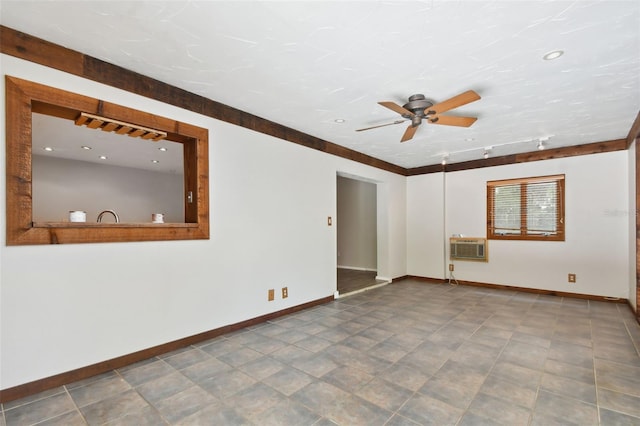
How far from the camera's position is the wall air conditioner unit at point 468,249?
5645 mm

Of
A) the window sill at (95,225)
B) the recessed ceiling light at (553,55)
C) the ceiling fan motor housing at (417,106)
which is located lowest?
the window sill at (95,225)

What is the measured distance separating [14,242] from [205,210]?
1.39 metres

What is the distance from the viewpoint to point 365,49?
219cm

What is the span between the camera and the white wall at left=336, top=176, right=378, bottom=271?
24.4 feet

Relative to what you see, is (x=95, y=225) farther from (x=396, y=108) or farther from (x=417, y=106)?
(x=417, y=106)

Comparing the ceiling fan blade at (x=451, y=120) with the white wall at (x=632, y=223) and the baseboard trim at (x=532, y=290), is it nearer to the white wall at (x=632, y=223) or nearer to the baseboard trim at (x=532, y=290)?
the white wall at (x=632, y=223)

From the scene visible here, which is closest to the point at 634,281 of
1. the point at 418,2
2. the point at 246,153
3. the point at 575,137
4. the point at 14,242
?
the point at 575,137

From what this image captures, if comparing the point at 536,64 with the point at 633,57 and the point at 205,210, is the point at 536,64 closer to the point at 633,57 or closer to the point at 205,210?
the point at 633,57

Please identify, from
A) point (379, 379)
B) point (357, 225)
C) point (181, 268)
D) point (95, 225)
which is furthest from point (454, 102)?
point (357, 225)

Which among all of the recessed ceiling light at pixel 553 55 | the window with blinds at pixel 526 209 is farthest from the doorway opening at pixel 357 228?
the recessed ceiling light at pixel 553 55

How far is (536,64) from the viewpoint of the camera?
238cm

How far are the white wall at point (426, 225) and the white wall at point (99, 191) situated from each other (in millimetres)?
5728

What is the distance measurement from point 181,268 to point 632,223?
228 inches

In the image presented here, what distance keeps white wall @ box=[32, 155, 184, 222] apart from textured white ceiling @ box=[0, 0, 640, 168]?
4.12m
